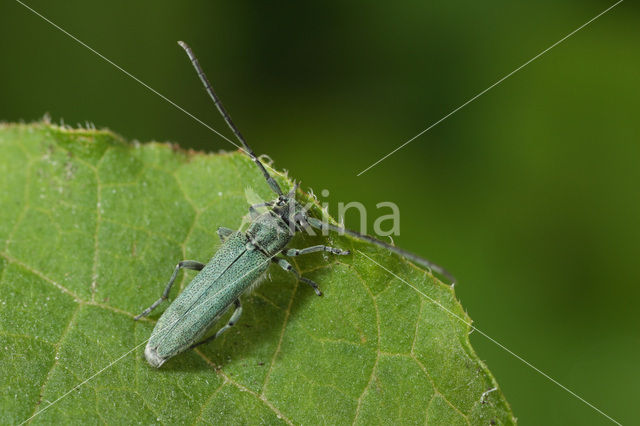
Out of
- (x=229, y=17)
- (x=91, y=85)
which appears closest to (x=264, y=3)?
(x=229, y=17)

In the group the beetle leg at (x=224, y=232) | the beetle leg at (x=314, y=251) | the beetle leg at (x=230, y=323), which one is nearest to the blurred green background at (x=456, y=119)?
the beetle leg at (x=314, y=251)

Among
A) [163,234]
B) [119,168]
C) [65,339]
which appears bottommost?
[65,339]

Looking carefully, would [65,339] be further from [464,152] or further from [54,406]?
[464,152]

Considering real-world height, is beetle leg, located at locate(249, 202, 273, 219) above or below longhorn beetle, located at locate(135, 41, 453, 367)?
above

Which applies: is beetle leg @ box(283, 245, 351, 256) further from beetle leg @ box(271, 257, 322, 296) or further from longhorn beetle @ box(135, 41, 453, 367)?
beetle leg @ box(271, 257, 322, 296)

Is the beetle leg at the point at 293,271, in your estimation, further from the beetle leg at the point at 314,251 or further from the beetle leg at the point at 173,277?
the beetle leg at the point at 173,277

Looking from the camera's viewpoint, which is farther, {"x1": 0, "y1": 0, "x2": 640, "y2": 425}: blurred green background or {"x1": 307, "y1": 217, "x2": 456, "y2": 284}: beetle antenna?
{"x1": 0, "y1": 0, "x2": 640, "y2": 425}: blurred green background

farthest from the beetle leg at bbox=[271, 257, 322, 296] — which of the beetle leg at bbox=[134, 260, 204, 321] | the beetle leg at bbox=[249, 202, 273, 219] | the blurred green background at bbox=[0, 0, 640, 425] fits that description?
the blurred green background at bbox=[0, 0, 640, 425]

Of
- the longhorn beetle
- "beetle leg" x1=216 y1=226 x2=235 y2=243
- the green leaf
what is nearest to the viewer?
the green leaf
